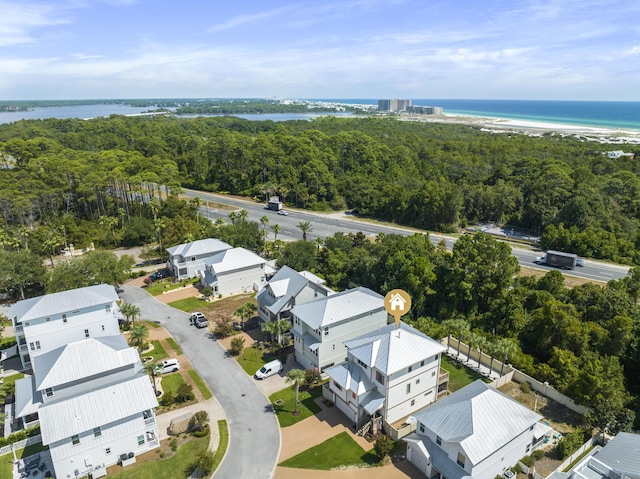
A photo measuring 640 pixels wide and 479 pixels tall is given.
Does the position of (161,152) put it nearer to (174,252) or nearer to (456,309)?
(174,252)

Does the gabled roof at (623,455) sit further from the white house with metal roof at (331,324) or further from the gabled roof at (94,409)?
the gabled roof at (94,409)

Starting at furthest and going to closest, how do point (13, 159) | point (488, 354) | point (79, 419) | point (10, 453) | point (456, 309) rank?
1. point (13, 159)
2. point (456, 309)
3. point (488, 354)
4. point (10, 453)
5. point (79, 419)

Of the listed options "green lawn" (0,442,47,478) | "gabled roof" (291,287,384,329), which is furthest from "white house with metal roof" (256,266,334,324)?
"green lawn" (0,442,47,478)

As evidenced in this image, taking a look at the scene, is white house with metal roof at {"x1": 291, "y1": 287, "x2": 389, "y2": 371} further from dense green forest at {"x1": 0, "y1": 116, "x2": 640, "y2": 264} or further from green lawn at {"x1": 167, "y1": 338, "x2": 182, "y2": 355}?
dense green forest at {"x1": 0, "y1": 116, "x2": 640, "y2": 264}

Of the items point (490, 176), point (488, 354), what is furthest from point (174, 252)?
point (490, 176)

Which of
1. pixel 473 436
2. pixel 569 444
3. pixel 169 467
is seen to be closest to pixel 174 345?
pixel 169 467

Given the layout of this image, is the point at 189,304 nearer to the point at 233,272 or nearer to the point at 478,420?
the point at 233,272
